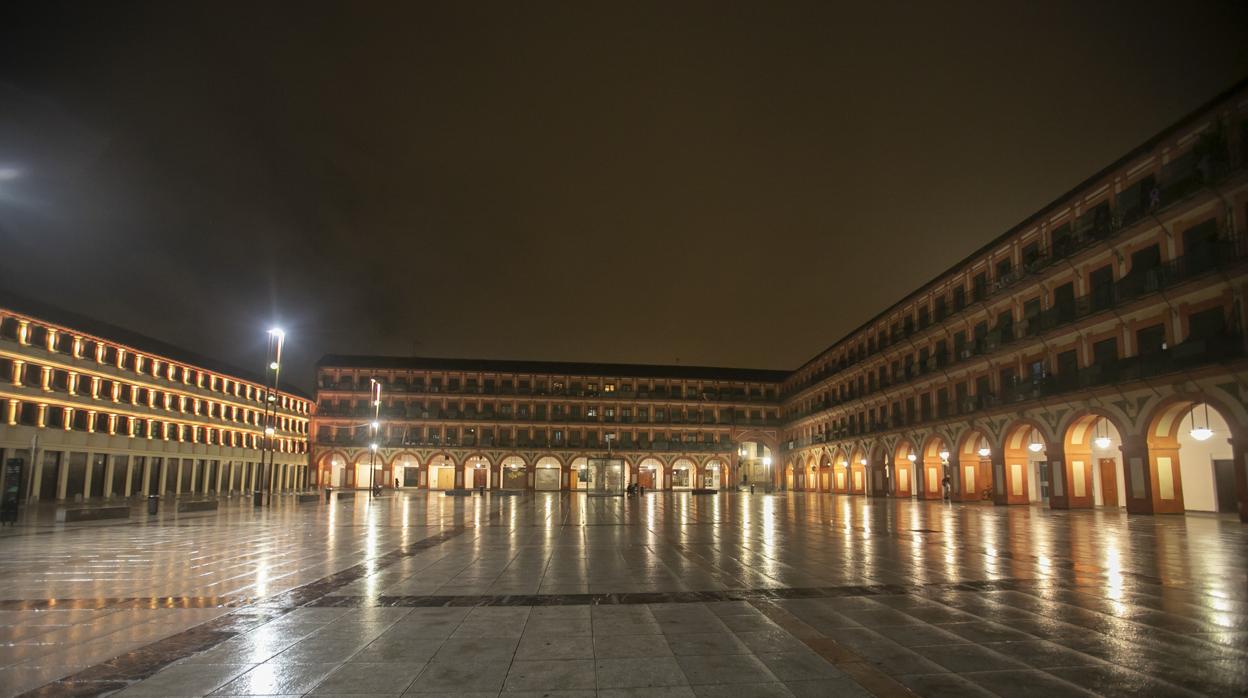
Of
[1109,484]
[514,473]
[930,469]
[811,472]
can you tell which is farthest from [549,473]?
Result: [1109,484]

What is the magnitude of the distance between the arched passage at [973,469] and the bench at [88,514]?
4123 centimetres

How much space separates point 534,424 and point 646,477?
14829 millimetres

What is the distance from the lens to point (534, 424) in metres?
84.4

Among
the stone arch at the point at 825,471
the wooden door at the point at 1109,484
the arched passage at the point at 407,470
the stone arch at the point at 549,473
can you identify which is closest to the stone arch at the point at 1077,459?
the wooden door at the point at 1109,484

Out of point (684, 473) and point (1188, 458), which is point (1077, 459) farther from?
point (684, 473)

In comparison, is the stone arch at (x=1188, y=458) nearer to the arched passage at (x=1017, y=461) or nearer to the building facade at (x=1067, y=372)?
the building facade at (x=1067, y=372)

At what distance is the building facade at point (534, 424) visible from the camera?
3204 inches

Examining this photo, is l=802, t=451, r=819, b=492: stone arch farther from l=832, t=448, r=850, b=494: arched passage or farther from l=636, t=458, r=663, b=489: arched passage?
l=636, t=458, r=663, b=489: arched passage

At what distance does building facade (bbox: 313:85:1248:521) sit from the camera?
23906 mm

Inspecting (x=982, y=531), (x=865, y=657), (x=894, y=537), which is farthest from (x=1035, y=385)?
(x=865, y=657)

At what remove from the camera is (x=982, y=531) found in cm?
2017

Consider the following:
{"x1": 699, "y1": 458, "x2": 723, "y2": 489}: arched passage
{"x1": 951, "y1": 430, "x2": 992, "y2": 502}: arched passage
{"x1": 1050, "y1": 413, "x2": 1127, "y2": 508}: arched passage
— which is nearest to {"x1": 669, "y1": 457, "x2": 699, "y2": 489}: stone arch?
{"x1": 699, "y1": 458, "x2": 723, "y2": 489}: arched passage

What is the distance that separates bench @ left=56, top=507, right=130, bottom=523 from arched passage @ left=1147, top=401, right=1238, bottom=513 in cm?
3947

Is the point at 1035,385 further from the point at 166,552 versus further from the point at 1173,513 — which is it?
the point at 166,552
